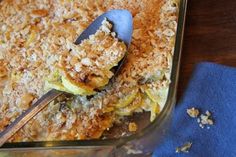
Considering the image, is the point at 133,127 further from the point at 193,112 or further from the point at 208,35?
the point at 208,35

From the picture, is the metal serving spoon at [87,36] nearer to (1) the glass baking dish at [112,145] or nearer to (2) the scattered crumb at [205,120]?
(1) the glass baking dish at [112,145]

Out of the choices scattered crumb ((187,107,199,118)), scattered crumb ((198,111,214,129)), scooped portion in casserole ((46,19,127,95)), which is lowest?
scattered crumb ((198,111,214,129))

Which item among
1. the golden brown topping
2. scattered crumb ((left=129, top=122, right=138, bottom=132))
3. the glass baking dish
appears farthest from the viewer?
the golden brown topping

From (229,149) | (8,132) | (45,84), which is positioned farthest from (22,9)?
(229,149)

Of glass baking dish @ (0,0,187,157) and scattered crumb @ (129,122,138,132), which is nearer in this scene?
glass baking dish @ (0,0,187,157)

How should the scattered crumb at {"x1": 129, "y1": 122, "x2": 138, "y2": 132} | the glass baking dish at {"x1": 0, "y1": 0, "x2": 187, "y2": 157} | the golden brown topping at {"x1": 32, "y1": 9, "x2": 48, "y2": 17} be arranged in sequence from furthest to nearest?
the golden brown topping at {"x1": 32, "y1": 9, "x2": 48, "y2": 17} < the scattered crumb at {"x1": 129, "y1": 122, "x2": 138, "y2": 132} < the glass baking dish at {"x1": 0, "y1": 0, "x2": 187, "y2": 157}

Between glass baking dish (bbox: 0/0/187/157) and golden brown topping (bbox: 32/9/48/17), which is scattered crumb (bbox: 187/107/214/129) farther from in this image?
golden brown topping (bbox: 32/9/48/17)

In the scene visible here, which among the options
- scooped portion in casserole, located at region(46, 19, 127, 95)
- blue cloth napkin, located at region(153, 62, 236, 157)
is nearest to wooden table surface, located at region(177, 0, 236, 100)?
blue cloth napkin, located at region(153, 62, 236, 157)
